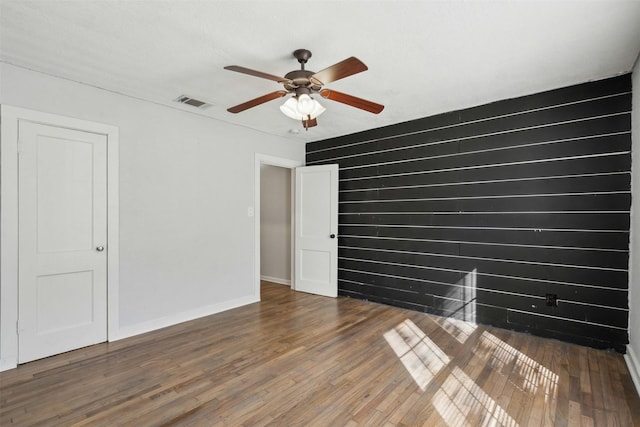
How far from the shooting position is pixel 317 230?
16.5ft

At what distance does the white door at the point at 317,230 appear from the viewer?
192 inches

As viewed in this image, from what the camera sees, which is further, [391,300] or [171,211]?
[391,300]

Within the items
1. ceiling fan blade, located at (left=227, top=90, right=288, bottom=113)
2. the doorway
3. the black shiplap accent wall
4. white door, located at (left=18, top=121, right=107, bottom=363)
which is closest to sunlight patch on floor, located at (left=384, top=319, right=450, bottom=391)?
the black shiplap accent wall

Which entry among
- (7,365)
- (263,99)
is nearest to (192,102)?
(263,99)

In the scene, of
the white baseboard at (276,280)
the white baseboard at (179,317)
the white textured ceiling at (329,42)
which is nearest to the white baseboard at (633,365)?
the white textured ceiling at (329,42)

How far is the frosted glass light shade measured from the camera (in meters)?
2.51

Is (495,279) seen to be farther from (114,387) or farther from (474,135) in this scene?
(114,387)

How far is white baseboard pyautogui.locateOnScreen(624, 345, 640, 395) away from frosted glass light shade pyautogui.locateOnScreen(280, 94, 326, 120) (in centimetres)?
314

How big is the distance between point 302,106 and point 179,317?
9.33 feet

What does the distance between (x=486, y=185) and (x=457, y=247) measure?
0.80m

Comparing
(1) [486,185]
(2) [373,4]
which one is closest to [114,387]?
(2) [373,4]

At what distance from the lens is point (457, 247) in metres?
3.81

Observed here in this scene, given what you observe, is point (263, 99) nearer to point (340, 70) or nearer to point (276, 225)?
point (340, 70)

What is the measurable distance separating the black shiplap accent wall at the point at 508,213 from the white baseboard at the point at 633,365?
6.9 inches
